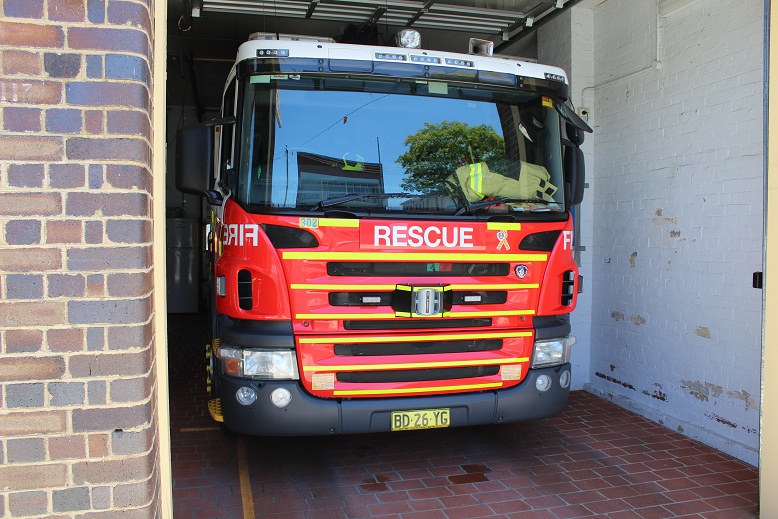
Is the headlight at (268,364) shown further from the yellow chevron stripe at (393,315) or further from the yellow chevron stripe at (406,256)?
the yellow chevron stripe at (406,256)

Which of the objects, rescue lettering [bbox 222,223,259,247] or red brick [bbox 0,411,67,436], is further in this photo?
rescue lettering [bbox 222,223,259,247]

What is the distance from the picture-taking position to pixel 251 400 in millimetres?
4039

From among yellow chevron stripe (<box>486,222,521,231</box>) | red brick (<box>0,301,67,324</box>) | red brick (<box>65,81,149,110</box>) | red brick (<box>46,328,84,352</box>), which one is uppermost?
red brick (<box>65,81,149,110</box>)

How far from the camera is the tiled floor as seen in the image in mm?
4152

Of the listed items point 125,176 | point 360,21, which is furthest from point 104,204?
point 360,21

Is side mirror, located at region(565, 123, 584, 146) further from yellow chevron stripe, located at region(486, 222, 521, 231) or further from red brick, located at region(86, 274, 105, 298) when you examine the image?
red brick, located at region(86, 274, 105, 298)

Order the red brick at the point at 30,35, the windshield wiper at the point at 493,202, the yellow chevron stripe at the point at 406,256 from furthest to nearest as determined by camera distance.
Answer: the windshield wiper at the point at 493,202
the yellow chevron stripe at the point at 406,256
the red brick at the point at 30,35

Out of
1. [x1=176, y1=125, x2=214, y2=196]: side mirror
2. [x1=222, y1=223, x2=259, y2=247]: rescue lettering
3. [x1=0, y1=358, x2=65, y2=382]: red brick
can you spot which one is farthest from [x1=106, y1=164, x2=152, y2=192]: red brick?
[x1=176, y1=125, x2=214, y2=196]: side mirror

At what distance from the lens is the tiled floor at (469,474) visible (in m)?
4.15

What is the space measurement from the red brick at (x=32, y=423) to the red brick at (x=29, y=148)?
84 centimetres

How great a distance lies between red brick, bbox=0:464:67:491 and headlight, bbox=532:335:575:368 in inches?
122

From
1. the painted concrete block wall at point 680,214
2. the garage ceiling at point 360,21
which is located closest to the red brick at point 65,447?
the painted concrete block wall at point 680,214

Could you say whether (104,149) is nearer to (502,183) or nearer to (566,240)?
(502,183)

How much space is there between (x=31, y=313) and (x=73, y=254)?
9.2 inches
